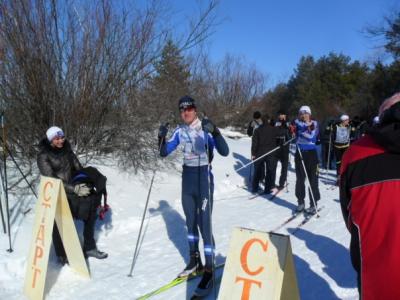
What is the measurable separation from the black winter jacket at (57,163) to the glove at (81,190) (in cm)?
6

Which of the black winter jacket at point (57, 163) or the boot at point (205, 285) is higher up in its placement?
the black winter jacket at point (57, 163)

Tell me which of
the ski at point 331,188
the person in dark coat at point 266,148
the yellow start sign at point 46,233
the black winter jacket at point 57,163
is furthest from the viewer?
the ski at point 331,188

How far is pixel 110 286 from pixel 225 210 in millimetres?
3770

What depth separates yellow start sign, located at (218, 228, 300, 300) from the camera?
263 cm

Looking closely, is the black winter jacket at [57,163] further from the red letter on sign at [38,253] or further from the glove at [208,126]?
the glove at [208,126]

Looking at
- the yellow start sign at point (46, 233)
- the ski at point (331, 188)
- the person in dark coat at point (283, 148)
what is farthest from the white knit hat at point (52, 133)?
the ski at point (331, 188)

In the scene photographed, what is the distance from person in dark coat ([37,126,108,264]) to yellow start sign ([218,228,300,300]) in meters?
2.62

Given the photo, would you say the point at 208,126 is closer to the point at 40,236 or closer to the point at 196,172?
the point at 196,172

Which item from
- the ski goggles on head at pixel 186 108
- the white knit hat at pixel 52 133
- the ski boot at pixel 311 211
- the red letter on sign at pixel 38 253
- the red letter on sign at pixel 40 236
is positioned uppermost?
the ski goggles on head at pixel 186 108

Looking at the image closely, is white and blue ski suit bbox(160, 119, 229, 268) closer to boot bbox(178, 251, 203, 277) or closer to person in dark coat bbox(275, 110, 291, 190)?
boot bbox(178, 251, 203, 277)

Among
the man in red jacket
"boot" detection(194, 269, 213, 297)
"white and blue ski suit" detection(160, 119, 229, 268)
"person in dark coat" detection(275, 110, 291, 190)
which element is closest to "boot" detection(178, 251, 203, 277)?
"white and blue ski suit" detection(160, 119, 229, 268)

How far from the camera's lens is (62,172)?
16.4ft

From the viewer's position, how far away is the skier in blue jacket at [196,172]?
175 inches

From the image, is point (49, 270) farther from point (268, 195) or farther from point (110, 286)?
point (268, 195)
